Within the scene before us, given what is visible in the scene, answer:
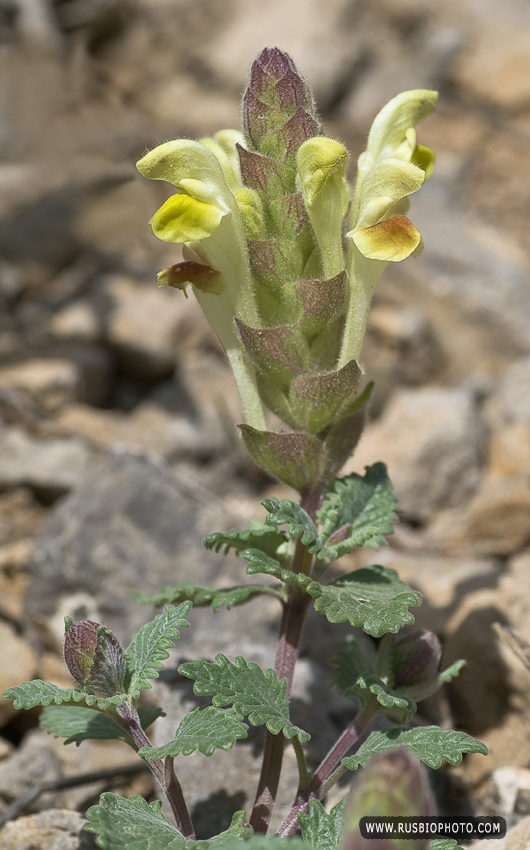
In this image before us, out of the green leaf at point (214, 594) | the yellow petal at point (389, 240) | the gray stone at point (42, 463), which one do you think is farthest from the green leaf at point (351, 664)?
the gray stone at point (42, 463)

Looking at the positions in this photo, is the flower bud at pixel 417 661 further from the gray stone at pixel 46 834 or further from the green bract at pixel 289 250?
the gray stone at pixel 46 834

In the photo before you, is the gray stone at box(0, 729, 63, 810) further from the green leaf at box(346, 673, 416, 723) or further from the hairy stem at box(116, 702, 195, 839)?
the green leaf at box(346, 673, 416, 723)

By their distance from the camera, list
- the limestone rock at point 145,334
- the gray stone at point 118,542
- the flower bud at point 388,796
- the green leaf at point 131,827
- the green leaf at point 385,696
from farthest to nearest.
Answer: the limestone rock at point 145,334 < the gray stone at point 118,542 < the green leaf at point 385,696 < the green leaf at point 131,827 < the flower bud at point 388,796

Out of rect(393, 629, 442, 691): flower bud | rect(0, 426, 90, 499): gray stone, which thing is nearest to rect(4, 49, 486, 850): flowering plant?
rect(393, 629, 442, 691): flower bud

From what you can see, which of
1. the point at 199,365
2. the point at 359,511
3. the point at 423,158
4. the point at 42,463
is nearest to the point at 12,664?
the point at 42,463

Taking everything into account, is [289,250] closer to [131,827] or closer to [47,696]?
[47,696]
